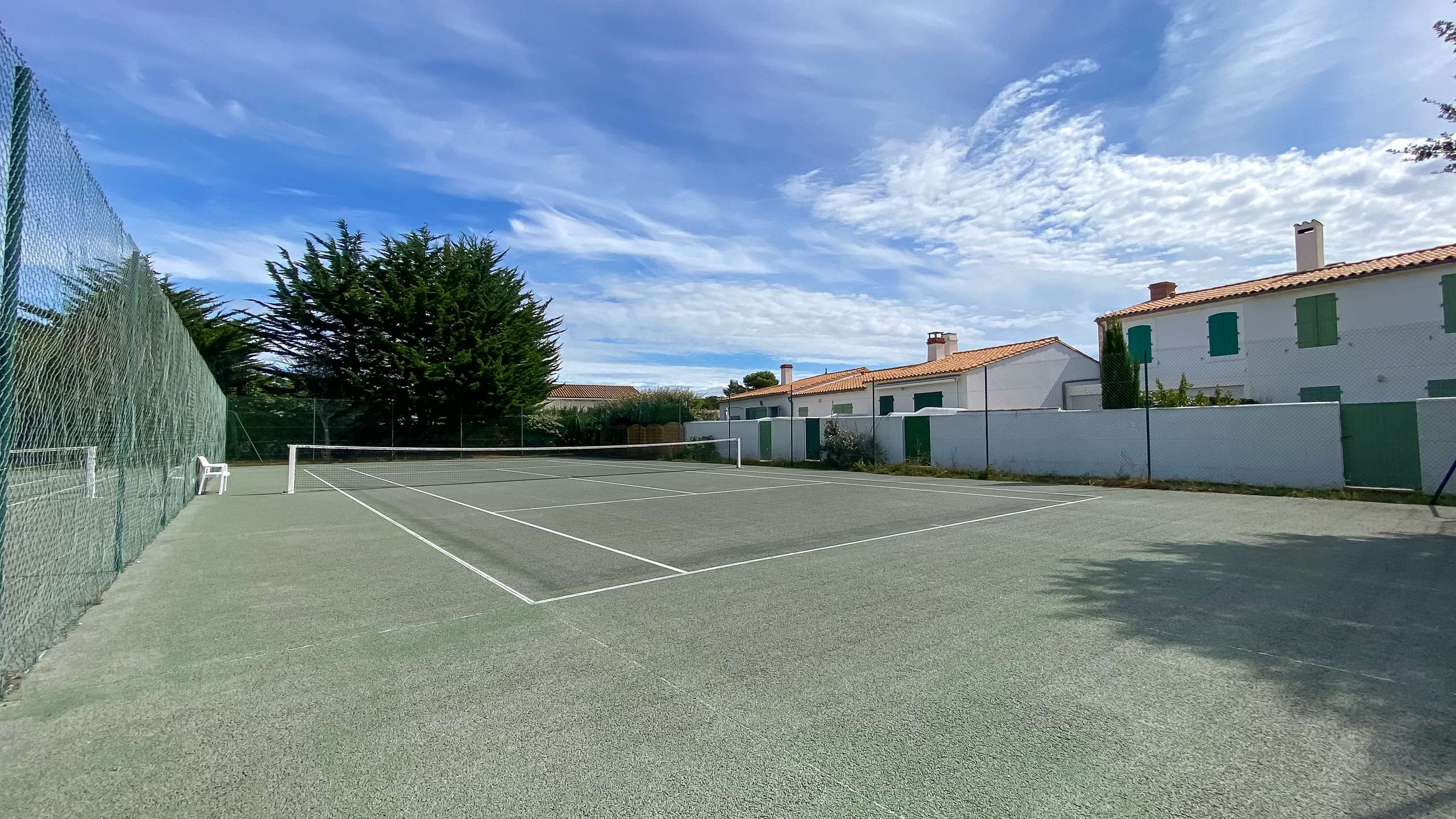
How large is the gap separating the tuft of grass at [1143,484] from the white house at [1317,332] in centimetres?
444

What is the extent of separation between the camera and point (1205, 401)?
17875 millimetres

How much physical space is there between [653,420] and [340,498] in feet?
70.2

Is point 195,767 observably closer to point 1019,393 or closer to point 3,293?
point 3,293

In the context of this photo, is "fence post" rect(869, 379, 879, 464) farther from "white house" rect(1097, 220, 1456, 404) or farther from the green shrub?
"white house" rect(1097, 220, 1456, 404)

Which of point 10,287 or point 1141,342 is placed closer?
point 10,287

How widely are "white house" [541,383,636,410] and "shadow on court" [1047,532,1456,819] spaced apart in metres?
56.2

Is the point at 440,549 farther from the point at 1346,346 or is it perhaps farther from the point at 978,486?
the point at 1346,346

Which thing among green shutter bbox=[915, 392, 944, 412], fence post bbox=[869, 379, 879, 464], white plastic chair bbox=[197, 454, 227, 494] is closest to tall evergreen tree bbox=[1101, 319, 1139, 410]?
fence post bbox=[869, 379, 879, 464]

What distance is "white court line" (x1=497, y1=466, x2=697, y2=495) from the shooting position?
625 inches

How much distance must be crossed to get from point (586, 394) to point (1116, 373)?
2143 inches

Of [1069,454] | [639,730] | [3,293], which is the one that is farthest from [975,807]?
[1069,454]

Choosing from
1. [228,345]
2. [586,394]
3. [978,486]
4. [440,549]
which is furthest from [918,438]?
[586,394]

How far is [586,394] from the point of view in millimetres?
67938

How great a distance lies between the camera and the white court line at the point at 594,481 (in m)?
15.9
